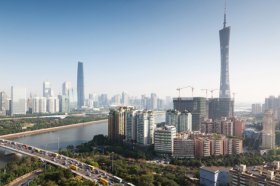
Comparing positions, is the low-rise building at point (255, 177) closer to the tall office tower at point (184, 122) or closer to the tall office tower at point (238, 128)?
the tall office tower at point (184, 122)

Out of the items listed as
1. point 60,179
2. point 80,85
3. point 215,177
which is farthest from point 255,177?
point 80,85

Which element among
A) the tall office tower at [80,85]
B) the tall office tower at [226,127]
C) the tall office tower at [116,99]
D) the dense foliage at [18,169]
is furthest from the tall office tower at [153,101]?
the dense foliage at [18,169]

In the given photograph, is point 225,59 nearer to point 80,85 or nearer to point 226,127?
point 226,127

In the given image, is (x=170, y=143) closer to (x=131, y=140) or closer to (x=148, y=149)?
(x=148, y=149)

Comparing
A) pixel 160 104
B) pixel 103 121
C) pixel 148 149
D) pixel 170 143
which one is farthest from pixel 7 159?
pixel 160 104

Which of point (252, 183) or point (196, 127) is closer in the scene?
point (252, 183)

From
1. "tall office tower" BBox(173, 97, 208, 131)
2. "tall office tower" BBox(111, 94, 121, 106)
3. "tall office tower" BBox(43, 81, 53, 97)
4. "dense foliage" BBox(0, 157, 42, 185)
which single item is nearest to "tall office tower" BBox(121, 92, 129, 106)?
"tall office tower" BBox(111, 94, 121, 106)
